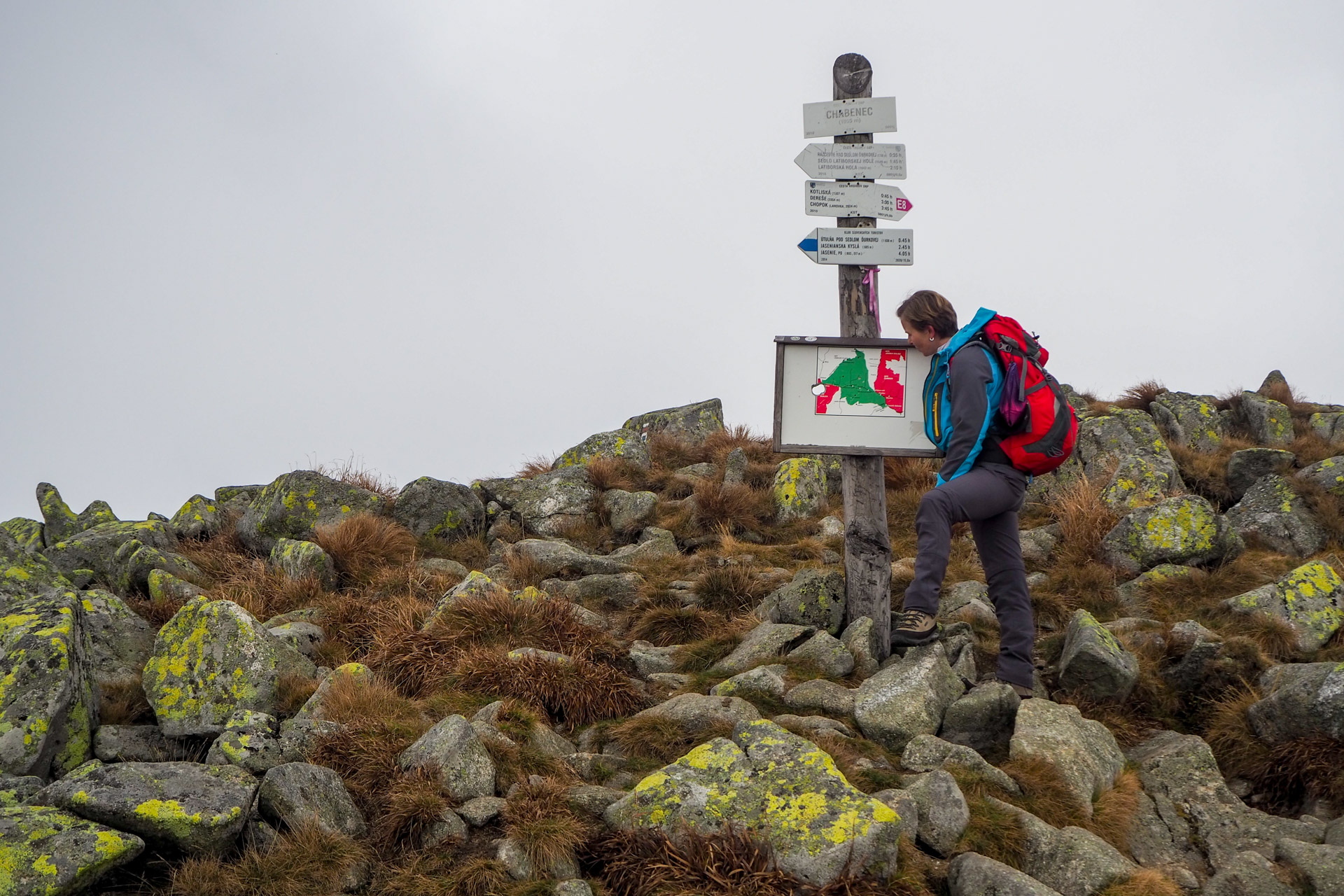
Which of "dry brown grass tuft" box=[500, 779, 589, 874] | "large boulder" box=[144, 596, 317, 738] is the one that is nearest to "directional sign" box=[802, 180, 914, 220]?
"dry brown grass tuft" box=[500, 779, 589, 874]

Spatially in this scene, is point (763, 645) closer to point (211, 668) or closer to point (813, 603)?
point (813, 603)

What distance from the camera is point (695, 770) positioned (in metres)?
5.83

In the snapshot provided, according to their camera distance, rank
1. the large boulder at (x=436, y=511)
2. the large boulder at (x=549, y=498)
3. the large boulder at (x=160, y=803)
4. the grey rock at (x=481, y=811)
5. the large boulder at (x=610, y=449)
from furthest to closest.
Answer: the large boulder at (x=610, y=449) < the large boulder at (x=549, y=498) < the large boulder at (x=436, y=511) < the grey rock at (x=481, y=811) < the large boulder at (x=160, y=803)

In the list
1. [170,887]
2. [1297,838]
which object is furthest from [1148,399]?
[170,887]

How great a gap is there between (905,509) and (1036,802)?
7348 mm

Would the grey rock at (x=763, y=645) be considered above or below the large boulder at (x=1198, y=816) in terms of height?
above

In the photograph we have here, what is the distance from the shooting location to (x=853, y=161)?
9117 mm

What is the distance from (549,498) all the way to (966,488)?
806 cm

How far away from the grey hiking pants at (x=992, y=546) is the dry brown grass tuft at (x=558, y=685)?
8.19 ft

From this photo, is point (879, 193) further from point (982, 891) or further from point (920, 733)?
point (982, 891)

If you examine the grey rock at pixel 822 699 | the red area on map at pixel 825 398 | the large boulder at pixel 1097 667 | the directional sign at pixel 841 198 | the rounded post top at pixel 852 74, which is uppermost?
the rounded post top at pixel 852 74

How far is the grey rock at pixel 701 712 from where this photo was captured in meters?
7.00

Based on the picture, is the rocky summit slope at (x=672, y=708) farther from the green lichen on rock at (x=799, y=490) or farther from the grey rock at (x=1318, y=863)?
the green lichen on rock at (x=799, y=490)

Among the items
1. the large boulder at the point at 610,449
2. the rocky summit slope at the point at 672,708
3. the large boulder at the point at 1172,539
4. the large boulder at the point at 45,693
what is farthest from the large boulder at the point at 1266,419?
the large boulder at the point at 45,693
